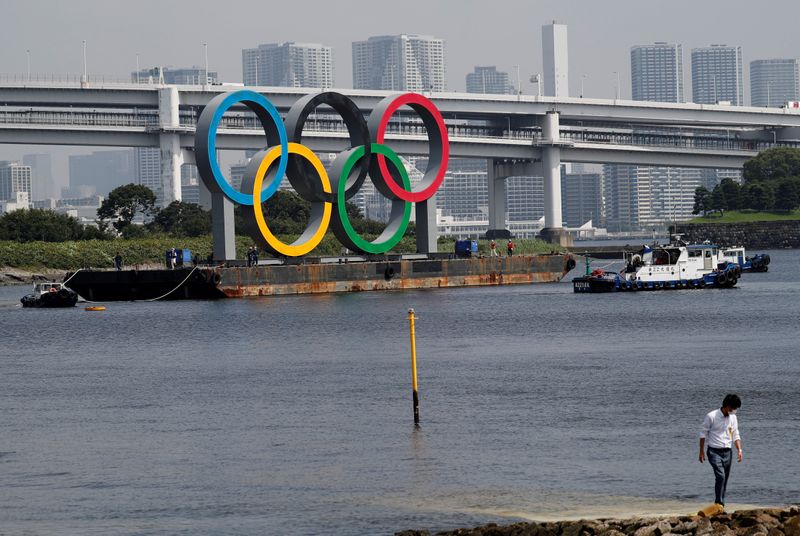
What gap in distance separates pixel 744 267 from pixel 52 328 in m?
64.7

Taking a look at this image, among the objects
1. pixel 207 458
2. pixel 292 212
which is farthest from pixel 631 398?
pixel 292 212

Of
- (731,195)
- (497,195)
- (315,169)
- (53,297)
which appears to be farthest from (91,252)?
(731,195)

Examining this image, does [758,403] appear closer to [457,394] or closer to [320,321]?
[457,394]

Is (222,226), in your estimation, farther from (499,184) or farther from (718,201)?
(718,201)

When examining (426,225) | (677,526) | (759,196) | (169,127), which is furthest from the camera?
(759,196)

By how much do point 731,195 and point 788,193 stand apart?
7685mm

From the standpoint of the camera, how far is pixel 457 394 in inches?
1682

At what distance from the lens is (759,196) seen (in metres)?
182

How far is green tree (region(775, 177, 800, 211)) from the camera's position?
594ft

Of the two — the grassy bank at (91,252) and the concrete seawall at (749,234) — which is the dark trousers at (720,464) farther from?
the concrete seawall at (749,234)

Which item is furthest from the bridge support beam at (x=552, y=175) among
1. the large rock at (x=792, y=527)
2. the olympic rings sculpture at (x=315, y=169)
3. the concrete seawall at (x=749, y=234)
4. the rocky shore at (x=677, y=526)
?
the large rock at (x=792, y=527)

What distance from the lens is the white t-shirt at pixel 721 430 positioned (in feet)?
80.9

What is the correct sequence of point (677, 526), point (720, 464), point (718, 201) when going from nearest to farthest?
point (677, 526), point (720, 464), point (718, 201)

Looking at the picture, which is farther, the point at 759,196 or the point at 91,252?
the point at 759,196
